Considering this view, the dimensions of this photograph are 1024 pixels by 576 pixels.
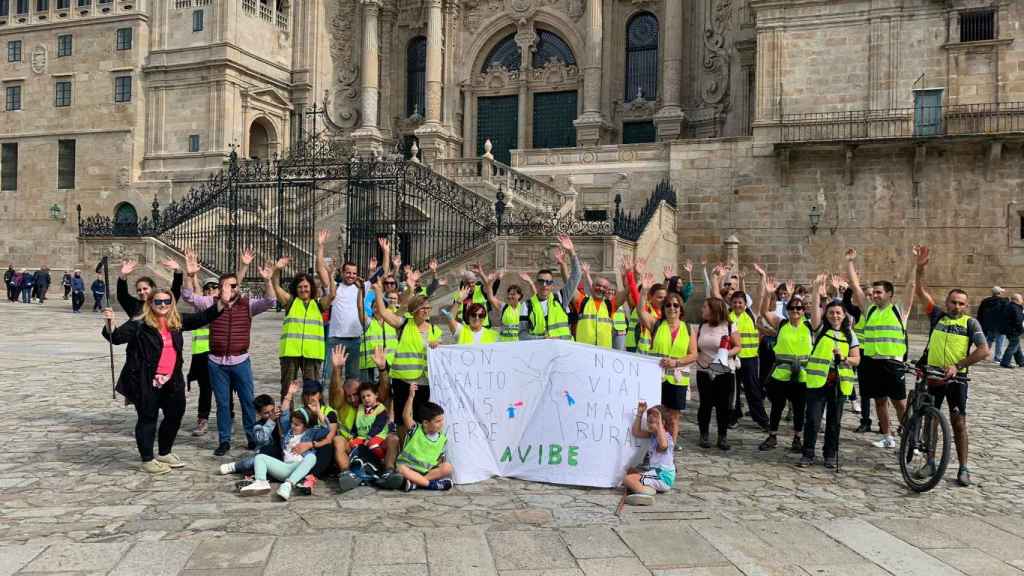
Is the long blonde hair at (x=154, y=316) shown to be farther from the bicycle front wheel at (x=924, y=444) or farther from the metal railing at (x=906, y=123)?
the metal railing at (x=906, y=123)

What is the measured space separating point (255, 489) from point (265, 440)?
665 mm

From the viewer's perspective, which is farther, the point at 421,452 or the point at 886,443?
the point at 886,443

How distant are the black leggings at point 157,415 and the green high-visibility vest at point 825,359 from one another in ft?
20.4

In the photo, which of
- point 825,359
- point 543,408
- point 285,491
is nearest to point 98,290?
point 285,491

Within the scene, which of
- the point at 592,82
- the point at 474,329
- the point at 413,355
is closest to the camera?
the point at 413,355

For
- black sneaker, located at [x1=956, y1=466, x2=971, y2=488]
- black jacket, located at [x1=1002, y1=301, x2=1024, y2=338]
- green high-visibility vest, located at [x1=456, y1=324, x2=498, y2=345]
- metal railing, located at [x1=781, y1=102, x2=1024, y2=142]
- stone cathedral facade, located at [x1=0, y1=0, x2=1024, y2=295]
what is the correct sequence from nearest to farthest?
black sneaker, located at [x1=956, y1=466, x2=971, y2=488] < green high-visibility vest, located at [x1=456, y1=324, x2=498, y2=345] < black jacket, located at [x1=1002, y1=301, x2=1024, y2=338] < metal railing, located at [x1=781, y1=102, x2=1024, y2=142] < stone cathedral facade, located at [x1=0, y1=0, x2=1024, y2=295]

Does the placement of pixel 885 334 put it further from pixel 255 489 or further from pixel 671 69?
pixel 671 69

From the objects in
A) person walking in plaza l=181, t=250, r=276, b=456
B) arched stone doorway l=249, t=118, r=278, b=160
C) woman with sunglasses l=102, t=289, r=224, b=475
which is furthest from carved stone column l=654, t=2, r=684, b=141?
woman with sunglasses l=102, t=289, r=224, b=475

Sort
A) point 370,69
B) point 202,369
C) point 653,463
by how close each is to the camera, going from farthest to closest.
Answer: point 370,69 → point 202,369 → point 653,463

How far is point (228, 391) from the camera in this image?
816 cm

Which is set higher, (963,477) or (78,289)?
(78,289)

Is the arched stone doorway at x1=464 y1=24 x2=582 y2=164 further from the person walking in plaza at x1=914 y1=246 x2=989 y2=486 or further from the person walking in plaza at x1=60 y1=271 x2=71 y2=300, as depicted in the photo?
the person walking in plaza at x1=914 y1=246 x2=989 y2=486

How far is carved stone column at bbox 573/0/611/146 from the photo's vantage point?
108 feet

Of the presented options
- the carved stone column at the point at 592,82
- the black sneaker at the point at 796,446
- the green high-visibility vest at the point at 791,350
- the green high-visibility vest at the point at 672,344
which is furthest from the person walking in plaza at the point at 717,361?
the carved stone column at the point at 592,82
